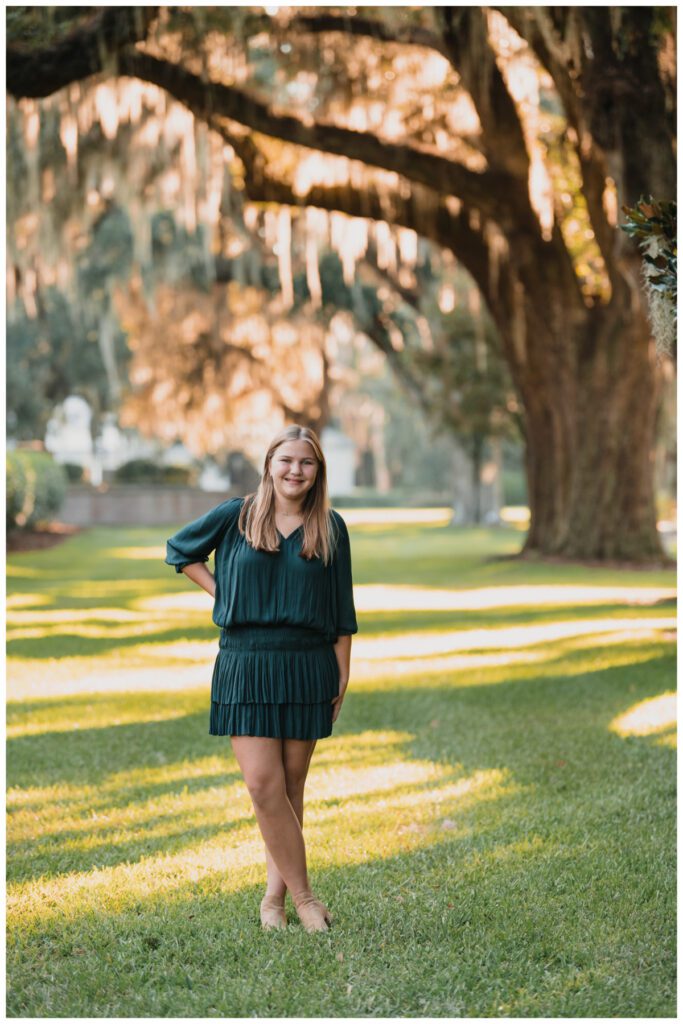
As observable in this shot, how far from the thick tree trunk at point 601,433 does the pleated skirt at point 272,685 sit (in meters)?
14.1

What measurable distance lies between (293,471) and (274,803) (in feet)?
3.54

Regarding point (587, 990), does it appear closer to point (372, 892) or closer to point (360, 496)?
point (372, 892)

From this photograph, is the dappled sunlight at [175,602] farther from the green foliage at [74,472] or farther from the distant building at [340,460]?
the distant building at [340,460]

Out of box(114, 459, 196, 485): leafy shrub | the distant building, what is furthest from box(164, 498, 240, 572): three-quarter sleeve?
the distant building

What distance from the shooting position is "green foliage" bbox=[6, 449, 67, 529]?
2481 centimetres

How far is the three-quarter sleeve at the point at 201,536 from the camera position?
172 inches

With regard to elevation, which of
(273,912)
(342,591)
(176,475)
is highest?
(176,475)

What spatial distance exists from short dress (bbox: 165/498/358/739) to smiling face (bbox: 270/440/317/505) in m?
0.14

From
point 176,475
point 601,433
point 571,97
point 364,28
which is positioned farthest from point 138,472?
point 571,97

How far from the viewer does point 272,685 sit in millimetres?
4215

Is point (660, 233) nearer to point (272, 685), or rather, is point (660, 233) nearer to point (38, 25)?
point (272, 685)

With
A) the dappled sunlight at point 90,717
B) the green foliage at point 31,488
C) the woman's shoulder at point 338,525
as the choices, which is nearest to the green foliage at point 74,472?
the green foliage at point 31,488

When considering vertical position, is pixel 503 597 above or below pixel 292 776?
below

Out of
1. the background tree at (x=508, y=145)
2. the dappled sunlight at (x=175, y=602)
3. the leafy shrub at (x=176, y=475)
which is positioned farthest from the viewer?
the leafy shrub at (x=176, y=475)
